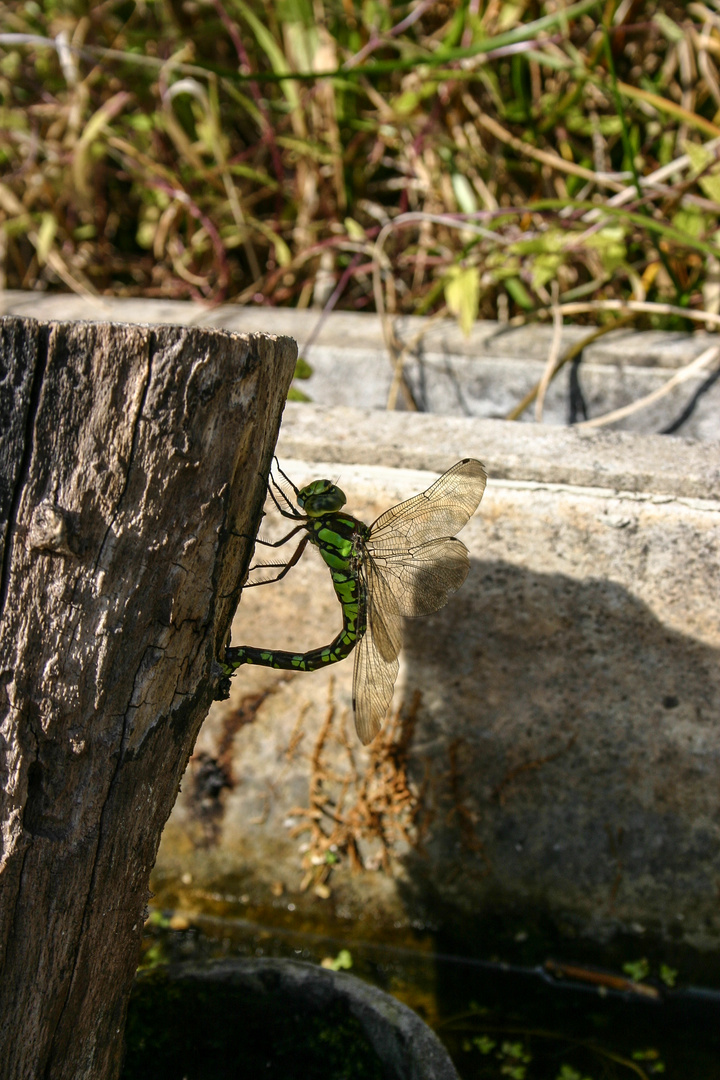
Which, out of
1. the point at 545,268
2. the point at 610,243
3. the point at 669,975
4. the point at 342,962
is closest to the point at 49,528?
the point at 342,962

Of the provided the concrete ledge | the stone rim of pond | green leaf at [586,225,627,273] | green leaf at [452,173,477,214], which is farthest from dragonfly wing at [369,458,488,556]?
green leaf at [452,173,477,214]

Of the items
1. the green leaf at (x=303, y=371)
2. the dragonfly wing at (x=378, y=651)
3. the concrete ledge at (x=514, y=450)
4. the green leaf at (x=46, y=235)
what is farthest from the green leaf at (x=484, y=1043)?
the green leaf at (x=46, y=235)

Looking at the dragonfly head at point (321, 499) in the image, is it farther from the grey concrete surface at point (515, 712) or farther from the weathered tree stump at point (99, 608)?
the grey concrete surface at point (515, 712)

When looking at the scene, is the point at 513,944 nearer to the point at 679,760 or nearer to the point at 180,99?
the point at 679,760

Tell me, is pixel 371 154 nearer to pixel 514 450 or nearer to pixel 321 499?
pixel 514 450

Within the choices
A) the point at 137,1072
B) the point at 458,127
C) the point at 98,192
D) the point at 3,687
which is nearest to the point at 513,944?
the point at 137,1072

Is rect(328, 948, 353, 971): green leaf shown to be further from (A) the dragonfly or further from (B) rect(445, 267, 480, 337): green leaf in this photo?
(B) rect(445, 267, 480, 337): green leaf

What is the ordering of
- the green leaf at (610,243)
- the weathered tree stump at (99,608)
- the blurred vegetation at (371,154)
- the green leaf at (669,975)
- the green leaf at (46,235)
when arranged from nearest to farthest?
the weathered tree stump at (99,608), the green leaf at (669,975), the green leaf at (610,243), the blurred vegetation at (371,154), the green leaf at (46,235)
